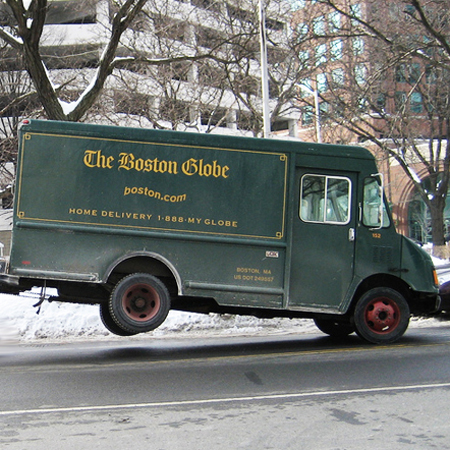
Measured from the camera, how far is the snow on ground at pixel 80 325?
10922mm

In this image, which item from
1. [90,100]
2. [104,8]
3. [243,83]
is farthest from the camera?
[104,8]

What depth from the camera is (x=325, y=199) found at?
8891 millimetres

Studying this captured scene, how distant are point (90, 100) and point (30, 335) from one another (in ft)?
18.6

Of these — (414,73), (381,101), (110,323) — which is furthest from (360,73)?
(110,323)

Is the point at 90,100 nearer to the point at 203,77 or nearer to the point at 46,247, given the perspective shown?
the point at 46,247

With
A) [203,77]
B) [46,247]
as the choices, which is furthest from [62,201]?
[203,77]

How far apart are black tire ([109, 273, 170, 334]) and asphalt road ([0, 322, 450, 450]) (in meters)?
0.49

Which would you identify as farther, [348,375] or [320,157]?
[320,157]

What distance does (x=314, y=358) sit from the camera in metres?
8.23

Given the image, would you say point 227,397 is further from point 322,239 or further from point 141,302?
point 322,239

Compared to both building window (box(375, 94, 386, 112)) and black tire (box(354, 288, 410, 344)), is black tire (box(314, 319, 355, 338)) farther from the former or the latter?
building window (box(375, 94, 386, 112))

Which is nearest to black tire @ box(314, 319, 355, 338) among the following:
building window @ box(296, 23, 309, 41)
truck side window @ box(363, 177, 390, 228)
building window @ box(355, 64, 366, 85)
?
truck side window @ box(363, 177, 390, 228)

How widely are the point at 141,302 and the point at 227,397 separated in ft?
8.91

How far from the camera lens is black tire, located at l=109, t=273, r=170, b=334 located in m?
8.23
